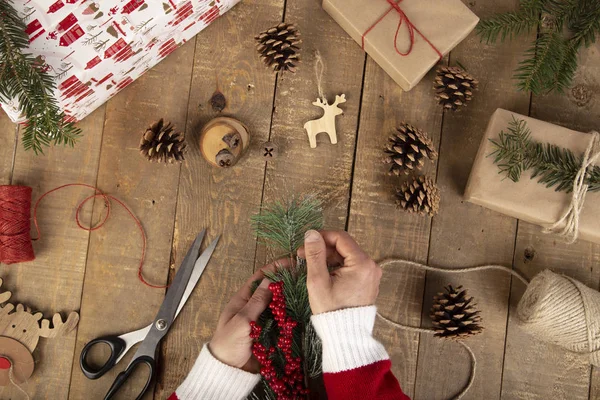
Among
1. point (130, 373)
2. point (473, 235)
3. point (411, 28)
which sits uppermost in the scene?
point (411, 28)

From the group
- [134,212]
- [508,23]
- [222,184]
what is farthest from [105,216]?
[508,23]

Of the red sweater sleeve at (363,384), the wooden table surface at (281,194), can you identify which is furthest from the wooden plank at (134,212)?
the red sweater sleeve at (363,384)

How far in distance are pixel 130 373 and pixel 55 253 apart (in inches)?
13.6

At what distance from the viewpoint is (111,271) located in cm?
118

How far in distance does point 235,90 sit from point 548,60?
737 mm

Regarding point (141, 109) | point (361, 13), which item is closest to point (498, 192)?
point (361, 13)

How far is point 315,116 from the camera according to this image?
1.19 m

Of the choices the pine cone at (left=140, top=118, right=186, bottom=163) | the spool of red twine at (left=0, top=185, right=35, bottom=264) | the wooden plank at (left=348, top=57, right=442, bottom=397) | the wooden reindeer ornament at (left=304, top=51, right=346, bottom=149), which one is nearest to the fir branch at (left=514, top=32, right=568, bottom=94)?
the wooden plank at (left=348, top=57, right=442, bottom=397)

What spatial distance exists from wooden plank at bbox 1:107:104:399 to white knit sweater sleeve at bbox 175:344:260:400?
16.1 inches

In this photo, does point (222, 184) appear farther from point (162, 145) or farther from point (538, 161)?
point (538, 161)

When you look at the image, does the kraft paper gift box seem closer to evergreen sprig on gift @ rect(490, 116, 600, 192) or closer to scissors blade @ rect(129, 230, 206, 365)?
evergreen sprig on gift @ rect(490, 116, 600, 192)

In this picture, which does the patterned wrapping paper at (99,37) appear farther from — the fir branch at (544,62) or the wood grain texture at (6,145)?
the fir branch at (544,62)

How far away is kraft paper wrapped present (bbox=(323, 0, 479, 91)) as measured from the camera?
1.13m

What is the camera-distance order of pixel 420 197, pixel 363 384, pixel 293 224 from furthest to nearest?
pixel 420 197
pixel 293 224
pixel 363 384
